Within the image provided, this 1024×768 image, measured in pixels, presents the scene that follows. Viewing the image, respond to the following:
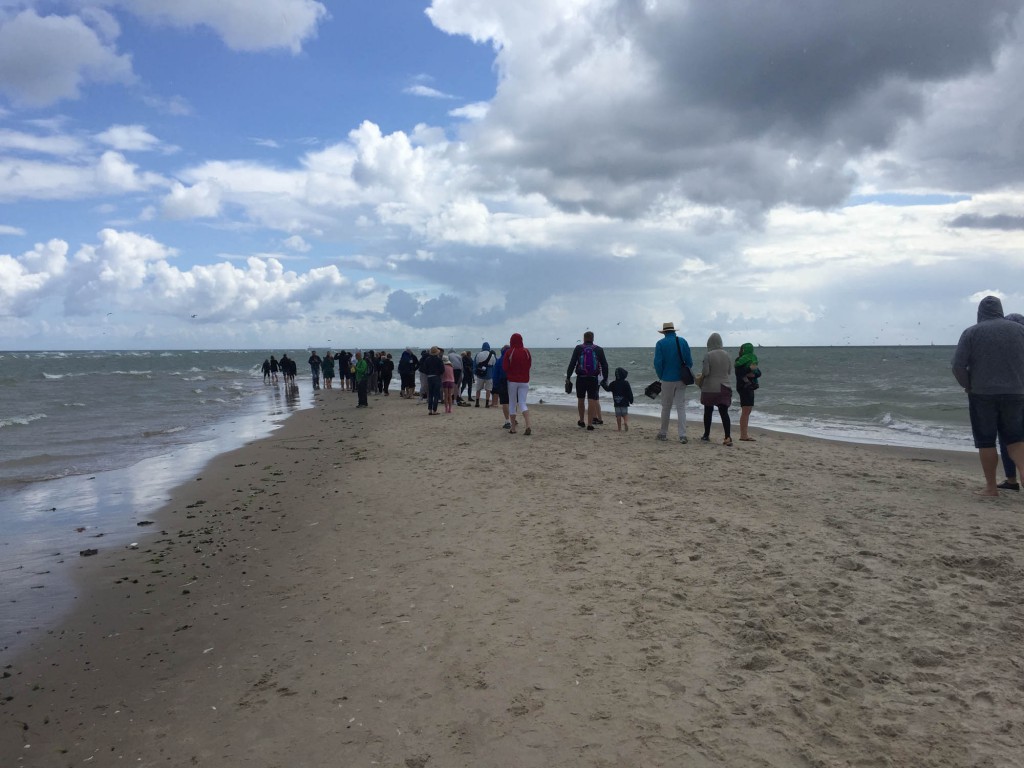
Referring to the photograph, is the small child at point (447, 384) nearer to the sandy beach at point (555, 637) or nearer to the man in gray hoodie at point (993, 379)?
the sandy beach at point (555, 637)

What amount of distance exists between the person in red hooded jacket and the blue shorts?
6728 mm

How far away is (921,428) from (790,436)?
5.08 metres

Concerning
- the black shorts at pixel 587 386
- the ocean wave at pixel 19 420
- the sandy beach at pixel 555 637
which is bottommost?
the sandy beach at pixel 555 637

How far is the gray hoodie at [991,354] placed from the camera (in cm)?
679

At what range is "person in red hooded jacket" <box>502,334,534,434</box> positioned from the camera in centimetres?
1224

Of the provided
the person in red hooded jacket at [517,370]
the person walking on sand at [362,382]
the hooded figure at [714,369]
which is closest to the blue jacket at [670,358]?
the hooded figure at [714,369]

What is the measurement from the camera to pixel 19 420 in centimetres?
2095

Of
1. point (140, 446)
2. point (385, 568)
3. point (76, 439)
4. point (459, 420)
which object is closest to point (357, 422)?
point (459, 420)

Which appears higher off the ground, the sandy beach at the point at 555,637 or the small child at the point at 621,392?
the small child at the point at 621,392

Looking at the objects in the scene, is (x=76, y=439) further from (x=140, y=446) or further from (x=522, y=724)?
(x=522, y=724)

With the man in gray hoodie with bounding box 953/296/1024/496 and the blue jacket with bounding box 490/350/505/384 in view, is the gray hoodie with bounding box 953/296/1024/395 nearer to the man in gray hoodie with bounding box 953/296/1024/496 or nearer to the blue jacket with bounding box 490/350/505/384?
the man in gray hoodie with bounding box 953/296/1024/496

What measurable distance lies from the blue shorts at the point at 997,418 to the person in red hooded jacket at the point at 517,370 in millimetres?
6728

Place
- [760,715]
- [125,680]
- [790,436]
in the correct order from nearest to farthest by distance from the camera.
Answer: [760,715]
[125,680]
[790,436]

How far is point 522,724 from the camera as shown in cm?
329
